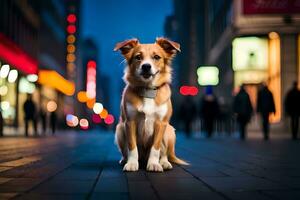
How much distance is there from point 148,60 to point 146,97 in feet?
1.62

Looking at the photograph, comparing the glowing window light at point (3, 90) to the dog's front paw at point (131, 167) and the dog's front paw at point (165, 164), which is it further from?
the dog's front paw at point (131, 167)

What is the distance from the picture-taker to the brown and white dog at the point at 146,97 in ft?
22.2

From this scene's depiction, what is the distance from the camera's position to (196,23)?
8869cm

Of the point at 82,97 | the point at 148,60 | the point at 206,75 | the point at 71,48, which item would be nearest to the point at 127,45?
the point at 148,60

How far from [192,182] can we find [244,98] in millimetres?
15330

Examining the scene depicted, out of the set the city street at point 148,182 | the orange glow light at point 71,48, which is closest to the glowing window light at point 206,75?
the city street at point 148,182

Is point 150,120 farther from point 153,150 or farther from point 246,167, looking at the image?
point 246,167

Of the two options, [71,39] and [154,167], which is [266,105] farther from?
[71,39]

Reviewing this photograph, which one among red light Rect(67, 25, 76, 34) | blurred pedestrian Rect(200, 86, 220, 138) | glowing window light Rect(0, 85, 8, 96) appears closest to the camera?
blurred pedestrian Rect(200, 86, 220, 138)

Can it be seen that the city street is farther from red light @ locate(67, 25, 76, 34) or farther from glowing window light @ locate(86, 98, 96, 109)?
glowing window light @ locate(86, 98, 96, 109)

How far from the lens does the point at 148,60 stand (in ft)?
21.8

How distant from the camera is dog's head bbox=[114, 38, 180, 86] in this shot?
669 cm

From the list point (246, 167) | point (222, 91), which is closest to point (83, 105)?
point (222, 91)

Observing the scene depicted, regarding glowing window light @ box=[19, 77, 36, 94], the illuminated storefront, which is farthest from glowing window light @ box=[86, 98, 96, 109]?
the illuminated storefront
